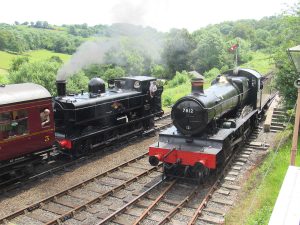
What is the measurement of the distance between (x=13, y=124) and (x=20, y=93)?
1062 millimetres

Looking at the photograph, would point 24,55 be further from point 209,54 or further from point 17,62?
point 209,54

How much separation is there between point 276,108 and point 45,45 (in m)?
72.7

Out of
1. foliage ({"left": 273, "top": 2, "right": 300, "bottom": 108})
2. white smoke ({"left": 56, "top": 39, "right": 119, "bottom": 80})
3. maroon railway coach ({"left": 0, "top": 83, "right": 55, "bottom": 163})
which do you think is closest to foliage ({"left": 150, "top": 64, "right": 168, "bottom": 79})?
white smoke ({"left": 56, "top": 39, "right": 119, "bottom": 80})

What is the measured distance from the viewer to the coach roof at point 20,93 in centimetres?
1012

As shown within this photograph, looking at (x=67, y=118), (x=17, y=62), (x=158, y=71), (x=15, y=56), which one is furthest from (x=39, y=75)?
(x=67, y=118)

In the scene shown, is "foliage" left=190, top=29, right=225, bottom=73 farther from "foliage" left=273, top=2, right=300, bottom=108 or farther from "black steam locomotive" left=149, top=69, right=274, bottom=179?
"black steam locomotive" left=149, top=69, right=274, bottom=179

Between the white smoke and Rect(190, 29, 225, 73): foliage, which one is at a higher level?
Rect(190, 29, 225, 73): foliage

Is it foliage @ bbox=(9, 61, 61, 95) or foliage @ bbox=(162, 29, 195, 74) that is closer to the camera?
foliage @ bbox=(9, 61, 61, 95)

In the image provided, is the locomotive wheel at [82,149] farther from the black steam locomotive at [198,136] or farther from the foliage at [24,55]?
the foliage at [24,55]

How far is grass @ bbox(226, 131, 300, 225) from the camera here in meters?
7.99

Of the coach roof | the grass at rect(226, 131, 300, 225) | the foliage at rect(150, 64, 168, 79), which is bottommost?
the grass at rect(226, 131, 300, 225)

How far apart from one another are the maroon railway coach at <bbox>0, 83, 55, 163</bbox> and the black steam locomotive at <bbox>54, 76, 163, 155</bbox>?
1193 mm

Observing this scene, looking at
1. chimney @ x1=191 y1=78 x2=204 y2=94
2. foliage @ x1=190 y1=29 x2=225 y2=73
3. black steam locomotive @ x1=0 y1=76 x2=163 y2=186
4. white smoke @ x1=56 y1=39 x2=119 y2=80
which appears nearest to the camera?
black steam locomotive @ x1=0 y1=76 x2=163 y2=186

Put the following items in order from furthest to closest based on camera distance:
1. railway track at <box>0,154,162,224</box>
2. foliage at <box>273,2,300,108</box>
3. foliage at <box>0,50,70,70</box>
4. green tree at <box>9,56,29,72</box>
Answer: foliage at <box>0,50,70,70</box>, green tree at <box>9,56,29,72</box>, foliage at <box>273,2,300,108</box>, railway track at <box>0,154,162,224</box>
